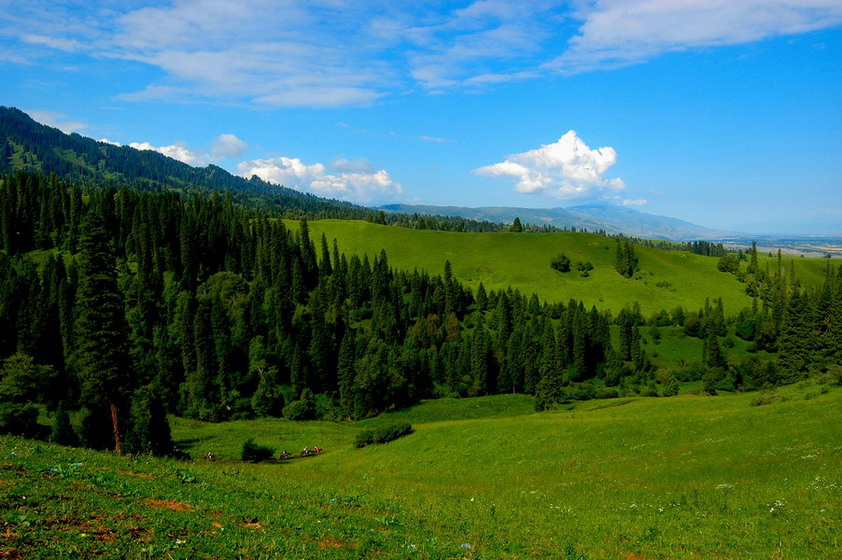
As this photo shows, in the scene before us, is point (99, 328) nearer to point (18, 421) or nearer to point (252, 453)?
point (252, 453)

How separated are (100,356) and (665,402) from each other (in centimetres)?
8318

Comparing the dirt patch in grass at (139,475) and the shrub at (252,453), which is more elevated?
the dirt patch in grass at (139,475)

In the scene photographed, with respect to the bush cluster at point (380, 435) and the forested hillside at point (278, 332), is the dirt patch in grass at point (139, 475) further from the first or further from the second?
the bush cluster at point (380, 435)

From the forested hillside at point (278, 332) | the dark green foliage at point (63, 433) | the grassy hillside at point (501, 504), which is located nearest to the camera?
the grassy hillside at point (501, 504)

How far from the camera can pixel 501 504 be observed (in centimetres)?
2941

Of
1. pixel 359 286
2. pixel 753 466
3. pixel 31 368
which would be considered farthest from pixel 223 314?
pixel 753 466

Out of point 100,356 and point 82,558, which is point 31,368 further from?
point 82,558

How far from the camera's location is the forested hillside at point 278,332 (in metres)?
119

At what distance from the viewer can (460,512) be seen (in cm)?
2550

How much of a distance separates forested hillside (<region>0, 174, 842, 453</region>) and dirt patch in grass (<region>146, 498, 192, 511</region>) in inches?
2206

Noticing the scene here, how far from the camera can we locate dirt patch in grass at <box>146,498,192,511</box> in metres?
16.8

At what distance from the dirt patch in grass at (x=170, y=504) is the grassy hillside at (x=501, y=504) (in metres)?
0.10

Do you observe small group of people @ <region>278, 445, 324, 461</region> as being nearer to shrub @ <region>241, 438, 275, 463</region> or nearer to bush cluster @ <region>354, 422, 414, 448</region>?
shrub @ <region>241, 438, 275, 463</region>

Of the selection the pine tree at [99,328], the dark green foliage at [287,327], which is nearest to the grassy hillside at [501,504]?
the pine tree at [99,328]
